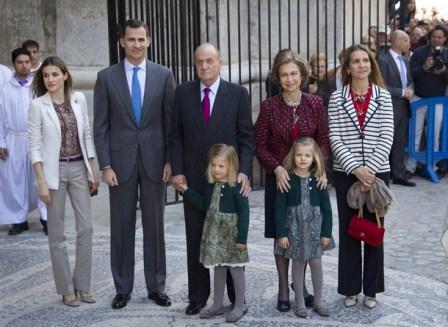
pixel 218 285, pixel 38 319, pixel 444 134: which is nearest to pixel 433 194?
pixel 444 134

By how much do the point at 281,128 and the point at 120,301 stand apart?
1588mm

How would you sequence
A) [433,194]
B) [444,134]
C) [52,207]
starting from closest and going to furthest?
[52,207]
[433,194]
[444,134]

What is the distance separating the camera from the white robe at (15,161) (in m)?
7.92

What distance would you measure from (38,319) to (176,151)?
4.62 ft

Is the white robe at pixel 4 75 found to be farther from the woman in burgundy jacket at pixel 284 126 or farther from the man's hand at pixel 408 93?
the man's hand at pixel 408 93

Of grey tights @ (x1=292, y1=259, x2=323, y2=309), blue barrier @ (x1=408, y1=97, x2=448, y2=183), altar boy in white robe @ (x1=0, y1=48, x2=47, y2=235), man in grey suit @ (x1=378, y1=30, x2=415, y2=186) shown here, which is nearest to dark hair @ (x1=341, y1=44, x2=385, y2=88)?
grey tights @ (x1=292, y1=259, x2=323, y2=309)

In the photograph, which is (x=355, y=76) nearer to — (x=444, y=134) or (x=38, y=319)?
(x=38, y=319)

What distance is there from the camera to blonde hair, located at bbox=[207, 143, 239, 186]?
5195 mm

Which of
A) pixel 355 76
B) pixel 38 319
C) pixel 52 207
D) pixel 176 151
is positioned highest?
pixel 355 76

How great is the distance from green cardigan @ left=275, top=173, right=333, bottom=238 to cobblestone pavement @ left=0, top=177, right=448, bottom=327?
1.88 ft

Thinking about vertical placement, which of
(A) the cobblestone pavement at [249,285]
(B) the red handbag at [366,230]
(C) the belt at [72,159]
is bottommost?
(A) the cobblestone pavement at [249,285]

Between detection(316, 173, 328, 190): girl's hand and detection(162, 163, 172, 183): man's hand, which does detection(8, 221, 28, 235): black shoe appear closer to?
detection(162, 163, 172, 183): man's hand

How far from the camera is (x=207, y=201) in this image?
209 inches

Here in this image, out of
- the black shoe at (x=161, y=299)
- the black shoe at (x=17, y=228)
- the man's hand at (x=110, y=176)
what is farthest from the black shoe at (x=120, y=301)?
the black shoe at (x=17, y=228)
